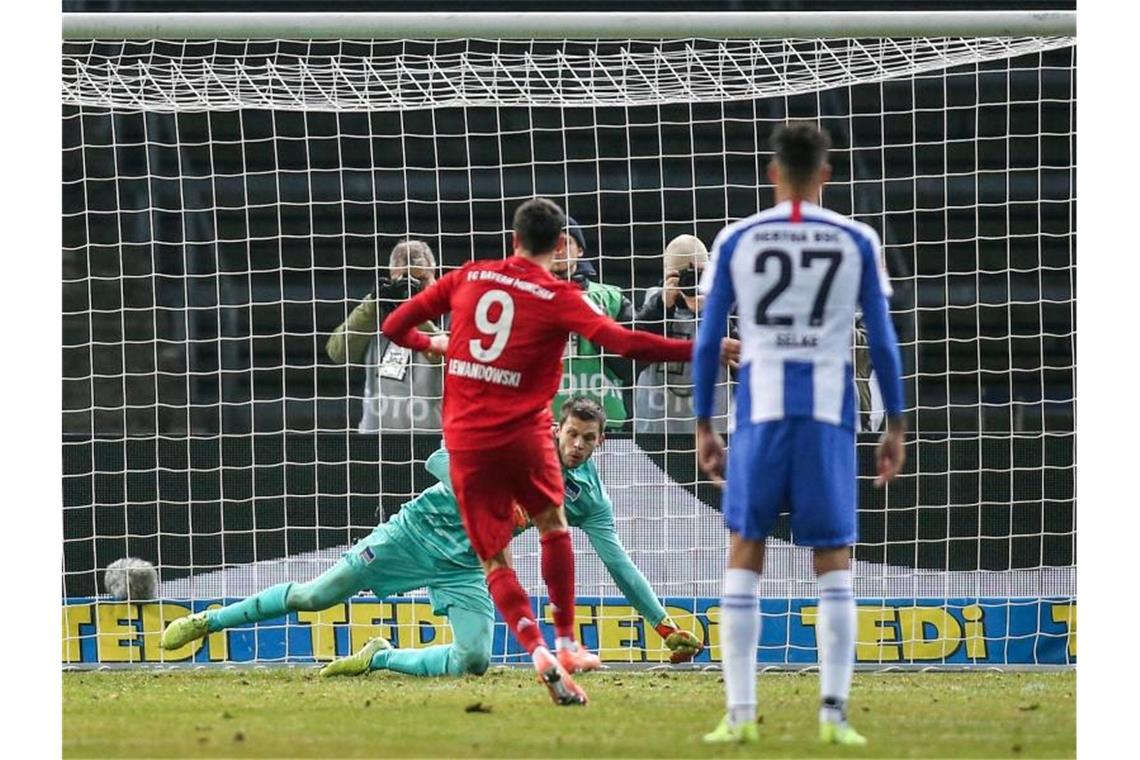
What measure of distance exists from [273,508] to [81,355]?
200 centimetres

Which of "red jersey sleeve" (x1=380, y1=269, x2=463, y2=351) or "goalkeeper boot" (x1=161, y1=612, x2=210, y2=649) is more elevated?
"red jersey sleeve" (x1=380, y1=269, x2=463, y2=351)

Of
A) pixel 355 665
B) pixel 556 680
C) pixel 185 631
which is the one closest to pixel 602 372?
pixel 355 665

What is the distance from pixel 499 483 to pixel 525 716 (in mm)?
924

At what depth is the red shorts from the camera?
624 centimetres

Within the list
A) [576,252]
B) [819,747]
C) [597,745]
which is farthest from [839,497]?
[576,252]

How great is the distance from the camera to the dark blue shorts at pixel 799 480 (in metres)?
4.93

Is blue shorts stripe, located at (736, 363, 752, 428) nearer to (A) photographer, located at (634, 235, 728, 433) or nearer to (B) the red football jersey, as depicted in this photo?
(B) the red football jersey

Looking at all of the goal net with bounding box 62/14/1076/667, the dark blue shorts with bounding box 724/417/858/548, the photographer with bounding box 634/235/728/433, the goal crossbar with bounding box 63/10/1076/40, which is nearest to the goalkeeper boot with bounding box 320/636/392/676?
the goal net with bounding box 62/14/1076/667

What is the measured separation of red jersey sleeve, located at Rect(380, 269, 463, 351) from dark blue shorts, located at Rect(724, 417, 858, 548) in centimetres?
168

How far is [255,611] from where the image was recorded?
7.69 meters

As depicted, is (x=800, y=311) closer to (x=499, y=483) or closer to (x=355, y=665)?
(x=499, y=483)

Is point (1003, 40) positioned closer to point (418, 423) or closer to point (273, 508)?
point (418, 423)

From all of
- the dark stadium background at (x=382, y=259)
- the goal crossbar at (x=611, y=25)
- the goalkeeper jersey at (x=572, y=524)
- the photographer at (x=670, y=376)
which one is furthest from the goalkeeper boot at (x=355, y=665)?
the goal crossbar at (x=611, y=25)

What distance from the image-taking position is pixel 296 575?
8.61m
